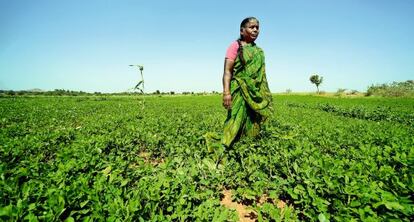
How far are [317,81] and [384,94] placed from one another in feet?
175

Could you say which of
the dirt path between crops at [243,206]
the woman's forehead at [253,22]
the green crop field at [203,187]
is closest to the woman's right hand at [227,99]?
the green crop field at [203,187]

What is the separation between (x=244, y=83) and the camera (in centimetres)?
403

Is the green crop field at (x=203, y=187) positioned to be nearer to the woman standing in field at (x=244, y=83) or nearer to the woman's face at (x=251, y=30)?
the woman standing in field at (x=244, y=83)

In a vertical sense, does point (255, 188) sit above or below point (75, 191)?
below

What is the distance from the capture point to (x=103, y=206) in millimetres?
1820

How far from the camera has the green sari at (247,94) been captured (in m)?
4.05

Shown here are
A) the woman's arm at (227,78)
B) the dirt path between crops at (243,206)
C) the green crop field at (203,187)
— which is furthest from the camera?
the woman's arm at (227,78)

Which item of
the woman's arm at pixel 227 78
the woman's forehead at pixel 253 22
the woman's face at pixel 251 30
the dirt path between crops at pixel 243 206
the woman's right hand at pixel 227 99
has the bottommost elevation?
the dirt path between crops at pixel 243 206

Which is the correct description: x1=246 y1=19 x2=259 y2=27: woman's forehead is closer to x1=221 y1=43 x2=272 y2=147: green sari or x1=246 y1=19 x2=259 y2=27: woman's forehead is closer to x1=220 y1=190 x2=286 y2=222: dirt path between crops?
x1=221 y1=43 x2=272 y2=147: green sari

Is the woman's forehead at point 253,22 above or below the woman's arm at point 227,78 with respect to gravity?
above

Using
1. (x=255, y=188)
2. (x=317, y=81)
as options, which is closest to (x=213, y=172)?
(x=255, y=188)

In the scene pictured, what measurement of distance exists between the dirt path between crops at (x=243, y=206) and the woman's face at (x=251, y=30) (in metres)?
2.51

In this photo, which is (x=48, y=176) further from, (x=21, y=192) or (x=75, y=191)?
(x=75, y=191)

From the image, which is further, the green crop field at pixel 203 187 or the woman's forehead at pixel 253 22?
the woman's forehead at pixel 253 22
